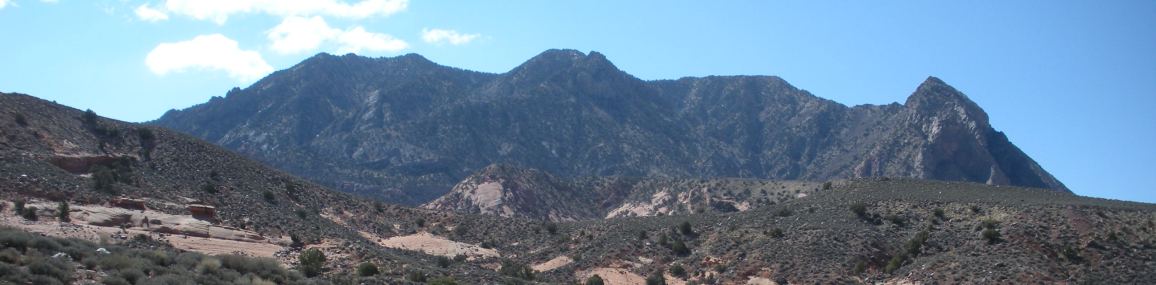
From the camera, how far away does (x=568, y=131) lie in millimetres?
170750

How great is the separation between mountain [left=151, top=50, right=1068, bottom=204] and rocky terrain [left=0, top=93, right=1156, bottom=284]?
62.1 metres

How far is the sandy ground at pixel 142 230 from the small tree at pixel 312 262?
232 centimetres

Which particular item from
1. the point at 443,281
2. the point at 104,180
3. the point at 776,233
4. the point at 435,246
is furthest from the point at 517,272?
Answer: the point at 104,180

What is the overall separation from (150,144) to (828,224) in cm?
4279

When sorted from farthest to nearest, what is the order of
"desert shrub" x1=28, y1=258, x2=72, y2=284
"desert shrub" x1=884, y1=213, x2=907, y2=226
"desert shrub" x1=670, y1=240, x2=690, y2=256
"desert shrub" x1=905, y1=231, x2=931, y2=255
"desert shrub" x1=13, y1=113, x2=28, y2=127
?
"desert shrub" x1=670, y1=240, x2=690, y2=256 → "desert shrub" x1=884, y1=213, x2=907, y2=226 → "desert shrub" x1=13, y1=113, x2=28, y2=127 → "desert shrub" x1=905, y1=231, x2=931, y2=255 → "desert shrub" x1=28, y1=258, x2=72, y2=284

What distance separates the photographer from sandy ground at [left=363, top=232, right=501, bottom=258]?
6331 centimetres

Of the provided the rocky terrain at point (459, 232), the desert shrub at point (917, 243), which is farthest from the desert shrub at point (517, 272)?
the desert shrub at point (917, 243)

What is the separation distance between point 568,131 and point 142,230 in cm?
12910

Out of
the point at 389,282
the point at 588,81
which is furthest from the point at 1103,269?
the point at 588,81

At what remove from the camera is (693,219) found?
2773 inches

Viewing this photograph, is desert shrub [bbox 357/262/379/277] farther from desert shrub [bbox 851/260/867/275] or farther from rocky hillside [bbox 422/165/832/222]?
rocky hillside [bbox 422/165/832/222]

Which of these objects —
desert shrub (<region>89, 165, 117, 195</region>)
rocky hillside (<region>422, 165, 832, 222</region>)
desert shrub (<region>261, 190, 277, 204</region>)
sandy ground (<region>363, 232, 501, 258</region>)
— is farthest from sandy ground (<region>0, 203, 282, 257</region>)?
rocky hillside (<region>422, 165, 832, 222</region>)

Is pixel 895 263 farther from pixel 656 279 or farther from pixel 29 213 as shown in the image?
pixel 29 213

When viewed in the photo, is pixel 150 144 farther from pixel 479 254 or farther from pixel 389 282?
pixel 389 282
